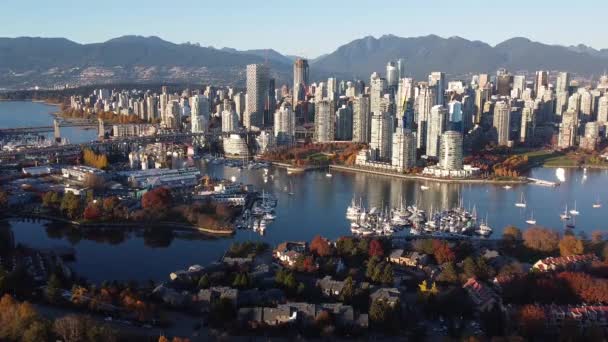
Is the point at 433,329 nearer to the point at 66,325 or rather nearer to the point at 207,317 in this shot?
the point at 207,317

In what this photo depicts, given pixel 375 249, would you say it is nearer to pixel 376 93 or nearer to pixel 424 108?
pixel 424 108

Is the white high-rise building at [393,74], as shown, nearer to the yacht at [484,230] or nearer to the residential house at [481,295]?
the yacht at [484,230]

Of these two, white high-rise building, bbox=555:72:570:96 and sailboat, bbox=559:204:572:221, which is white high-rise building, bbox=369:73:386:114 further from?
sailboat, bbox=559:204:572:221

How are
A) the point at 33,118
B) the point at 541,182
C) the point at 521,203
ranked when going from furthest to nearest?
the point at 33,118 → the point at 541,182 → the point at 521,203

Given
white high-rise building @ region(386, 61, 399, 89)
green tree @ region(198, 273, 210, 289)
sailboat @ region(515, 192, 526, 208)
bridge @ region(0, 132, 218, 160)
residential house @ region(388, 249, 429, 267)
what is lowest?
sailboat @ region(515, 192, 526, 208)

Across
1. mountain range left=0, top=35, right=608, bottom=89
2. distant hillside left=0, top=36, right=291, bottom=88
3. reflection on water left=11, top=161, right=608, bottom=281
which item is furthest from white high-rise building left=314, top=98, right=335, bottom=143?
distant hillside left=0, top=36, right=291, bottom=88

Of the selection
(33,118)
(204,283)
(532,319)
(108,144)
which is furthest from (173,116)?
(532,319)
